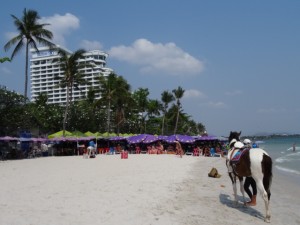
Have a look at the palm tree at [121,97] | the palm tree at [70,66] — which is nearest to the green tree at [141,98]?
the palm tree at [121,97]

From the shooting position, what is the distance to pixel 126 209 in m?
8.44

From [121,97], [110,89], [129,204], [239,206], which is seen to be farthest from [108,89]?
[129,204]

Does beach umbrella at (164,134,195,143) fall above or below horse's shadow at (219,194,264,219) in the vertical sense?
above

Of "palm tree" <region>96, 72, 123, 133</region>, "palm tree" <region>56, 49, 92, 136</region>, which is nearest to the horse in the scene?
"palm tree" <region>56, 49, 92, 136</region>

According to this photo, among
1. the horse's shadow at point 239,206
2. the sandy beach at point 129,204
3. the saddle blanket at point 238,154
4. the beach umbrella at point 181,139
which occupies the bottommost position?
the horse's shadow at point 239,206

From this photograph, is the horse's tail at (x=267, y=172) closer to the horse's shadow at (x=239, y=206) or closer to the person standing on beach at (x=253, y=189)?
the horse's shadow at (x=239, y=206)

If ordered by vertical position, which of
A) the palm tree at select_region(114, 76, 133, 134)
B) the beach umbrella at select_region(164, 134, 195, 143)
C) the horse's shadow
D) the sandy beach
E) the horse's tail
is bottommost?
the horse's shadow

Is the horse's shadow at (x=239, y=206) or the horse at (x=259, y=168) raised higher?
the horse at (x=259, y=168)

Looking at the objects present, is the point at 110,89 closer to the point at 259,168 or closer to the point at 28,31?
the point at 28,31

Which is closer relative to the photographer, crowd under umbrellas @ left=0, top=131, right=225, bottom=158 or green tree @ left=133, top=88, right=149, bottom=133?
crowd under umbrellas @ left=0, top=131, right=225, bottom=158

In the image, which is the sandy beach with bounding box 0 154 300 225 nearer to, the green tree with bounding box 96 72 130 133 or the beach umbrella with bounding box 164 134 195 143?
the beach umbrella with bounding box 164 134 195 143

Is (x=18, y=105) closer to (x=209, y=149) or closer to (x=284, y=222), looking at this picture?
(x=209, y=149)

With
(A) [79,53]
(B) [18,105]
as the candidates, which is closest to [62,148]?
(B) [18,105]

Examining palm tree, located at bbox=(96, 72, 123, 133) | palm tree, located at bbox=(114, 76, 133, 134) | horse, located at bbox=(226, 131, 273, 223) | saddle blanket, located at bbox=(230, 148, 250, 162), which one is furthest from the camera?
palm tree, located at bbox=(114, 76, 133, 134)
